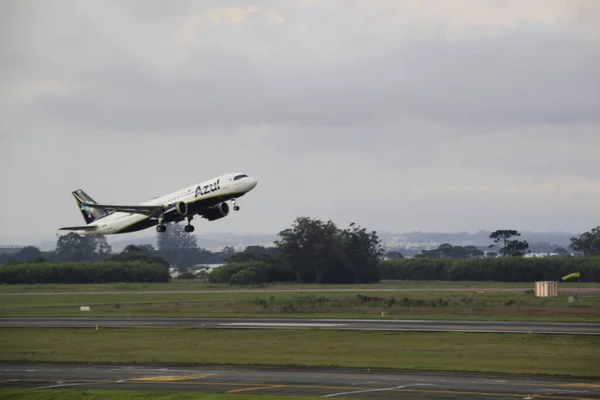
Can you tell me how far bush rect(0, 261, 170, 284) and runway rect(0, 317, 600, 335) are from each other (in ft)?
231

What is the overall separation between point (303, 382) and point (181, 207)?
49.5 m

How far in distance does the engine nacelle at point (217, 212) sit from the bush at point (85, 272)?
68.6m

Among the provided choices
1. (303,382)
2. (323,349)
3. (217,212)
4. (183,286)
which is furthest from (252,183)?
(183,286)

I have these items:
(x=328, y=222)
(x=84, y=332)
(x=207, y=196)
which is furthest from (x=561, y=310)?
(x=328, y=222)

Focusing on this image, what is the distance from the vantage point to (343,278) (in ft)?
538

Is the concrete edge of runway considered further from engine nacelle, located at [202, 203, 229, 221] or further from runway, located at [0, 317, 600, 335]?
engine nacelle, located at [202, 203, 229, 221]

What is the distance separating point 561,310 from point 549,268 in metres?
68.0

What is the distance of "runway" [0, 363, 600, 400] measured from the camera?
4056cm

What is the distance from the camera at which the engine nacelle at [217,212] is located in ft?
305

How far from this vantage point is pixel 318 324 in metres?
76.4

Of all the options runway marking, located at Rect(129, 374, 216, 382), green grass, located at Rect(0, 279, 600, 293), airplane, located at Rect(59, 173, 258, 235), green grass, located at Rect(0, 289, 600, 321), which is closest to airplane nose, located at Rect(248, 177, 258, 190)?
airplane, located at Rect(59, 173, 258, 235)

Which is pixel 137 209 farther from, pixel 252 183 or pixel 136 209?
pixel 252 183

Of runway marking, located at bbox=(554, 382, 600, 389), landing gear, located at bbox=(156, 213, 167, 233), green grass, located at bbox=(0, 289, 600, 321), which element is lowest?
runway marking, located at bbox=(554, 382, 600, 389)

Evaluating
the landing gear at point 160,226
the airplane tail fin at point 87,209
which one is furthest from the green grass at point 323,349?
the airplane tail fin at point 87,209
